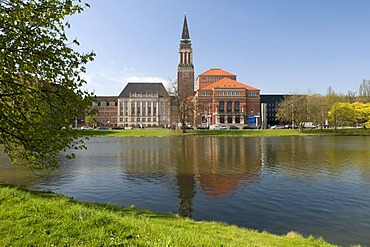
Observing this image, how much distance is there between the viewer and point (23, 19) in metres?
8.27

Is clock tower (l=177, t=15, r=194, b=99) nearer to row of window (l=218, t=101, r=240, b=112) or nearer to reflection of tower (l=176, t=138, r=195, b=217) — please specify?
row of window (l=218, t=101, r=240, b=112)

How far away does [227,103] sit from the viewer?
101m

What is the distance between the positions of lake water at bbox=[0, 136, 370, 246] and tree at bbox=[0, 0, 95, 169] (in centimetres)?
523

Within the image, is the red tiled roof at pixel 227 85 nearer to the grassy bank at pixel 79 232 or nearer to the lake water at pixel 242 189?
the lake water at pixel 242 189

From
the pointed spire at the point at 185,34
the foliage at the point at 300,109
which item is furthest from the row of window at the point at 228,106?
the pointed spire at the point at 185,34

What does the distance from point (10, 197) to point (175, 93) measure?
59.0 metres

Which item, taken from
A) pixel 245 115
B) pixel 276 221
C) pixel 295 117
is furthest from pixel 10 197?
pixel 245 115

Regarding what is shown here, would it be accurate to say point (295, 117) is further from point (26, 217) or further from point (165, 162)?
point (26, 217)

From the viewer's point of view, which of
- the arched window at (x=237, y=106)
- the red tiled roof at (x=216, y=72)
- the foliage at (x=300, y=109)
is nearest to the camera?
the foliage at (x=300, y=109)

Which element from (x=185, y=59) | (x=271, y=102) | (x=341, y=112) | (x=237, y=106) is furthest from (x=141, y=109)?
(x=341, y=112)

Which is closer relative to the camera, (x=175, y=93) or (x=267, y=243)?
(x=267, y=243)

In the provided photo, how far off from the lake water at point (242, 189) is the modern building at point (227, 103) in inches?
3060

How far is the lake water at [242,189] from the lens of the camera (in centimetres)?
1041

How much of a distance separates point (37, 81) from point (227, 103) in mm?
94830
